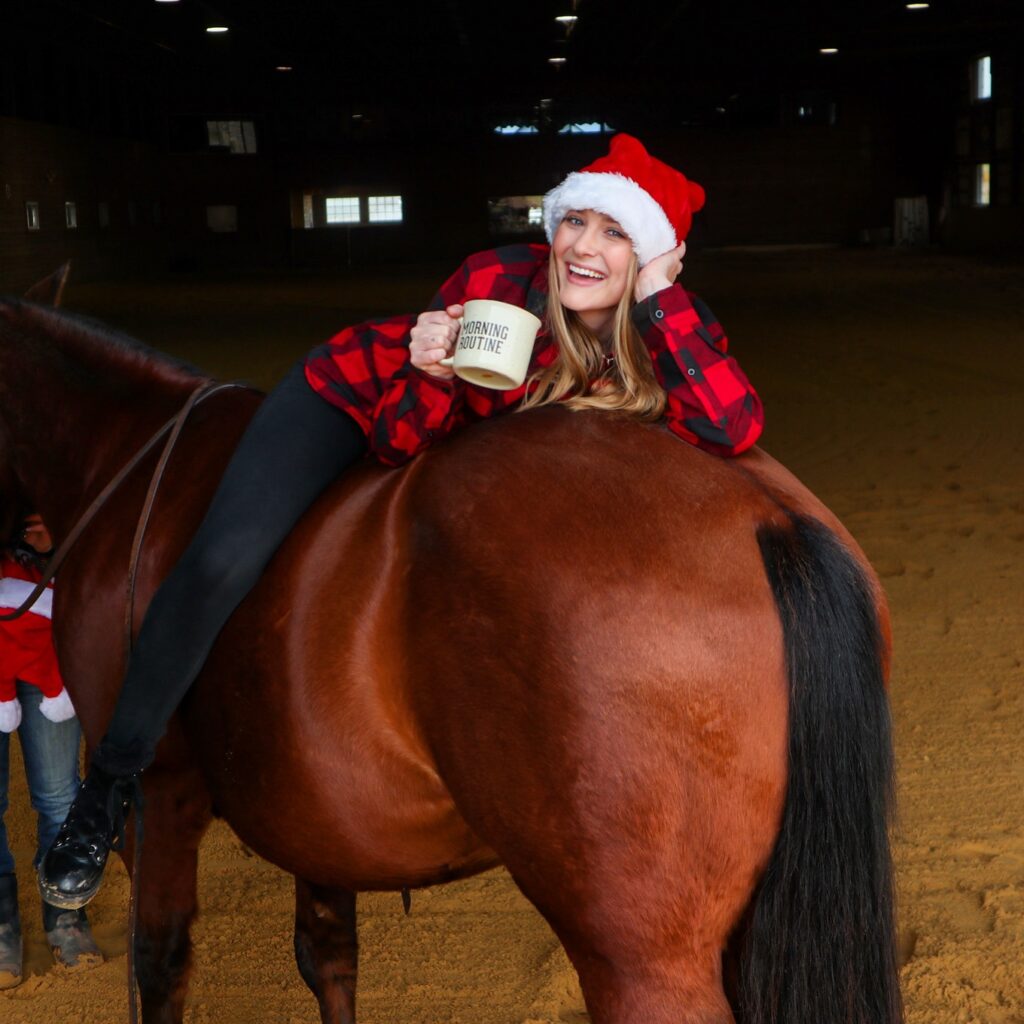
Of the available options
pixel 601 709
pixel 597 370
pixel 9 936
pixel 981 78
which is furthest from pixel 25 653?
pixel 981 78

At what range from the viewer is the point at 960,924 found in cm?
275

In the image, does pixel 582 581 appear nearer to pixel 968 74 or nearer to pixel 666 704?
pixel 666 704

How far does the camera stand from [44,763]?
2.80 metres

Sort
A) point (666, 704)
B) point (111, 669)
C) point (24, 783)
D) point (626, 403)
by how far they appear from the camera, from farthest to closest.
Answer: point (24, 783)
point (111, 669)
point (626, 403)
point (666, 704)

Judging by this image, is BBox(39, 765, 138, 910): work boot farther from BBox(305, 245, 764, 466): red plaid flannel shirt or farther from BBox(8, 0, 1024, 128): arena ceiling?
BBox(8, 0, 1024, 128): arena ceiling

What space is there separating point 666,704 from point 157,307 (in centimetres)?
1769

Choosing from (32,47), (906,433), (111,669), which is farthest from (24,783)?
(32,47)

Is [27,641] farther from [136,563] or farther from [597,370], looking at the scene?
[597,370]

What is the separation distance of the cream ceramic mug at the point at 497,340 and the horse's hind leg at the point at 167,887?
985mm

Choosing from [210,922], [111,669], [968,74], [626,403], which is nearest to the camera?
[626,403]

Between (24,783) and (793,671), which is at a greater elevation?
(793,671)

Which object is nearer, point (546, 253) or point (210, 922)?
point (546, 253)

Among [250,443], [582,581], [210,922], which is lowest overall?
[210,922]

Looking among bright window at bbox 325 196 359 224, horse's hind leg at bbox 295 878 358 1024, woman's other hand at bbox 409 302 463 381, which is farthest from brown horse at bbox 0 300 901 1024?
bright window at bbox 325 196 359 224
